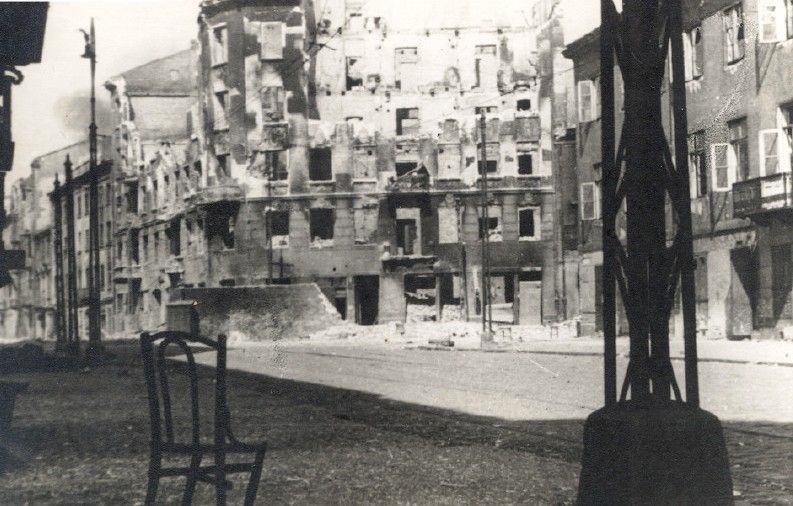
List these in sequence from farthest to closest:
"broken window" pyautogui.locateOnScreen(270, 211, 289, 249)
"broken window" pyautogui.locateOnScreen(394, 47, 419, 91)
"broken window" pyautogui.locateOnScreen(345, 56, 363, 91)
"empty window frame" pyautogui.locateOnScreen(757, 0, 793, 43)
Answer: "broken window" pyautogui.locateOnScreen(345, 56, 363, 91)
"broken window" pyautogui.locateOnScreen(270, 211, 289, 249)
"broken window" pyautogui.locateOnScreen(394, 47, 419, 91)
"empty window frame" pyautogui.locateOnScreen(757, 0, 793, 43)

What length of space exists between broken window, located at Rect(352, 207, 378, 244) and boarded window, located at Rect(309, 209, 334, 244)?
0.95 meters

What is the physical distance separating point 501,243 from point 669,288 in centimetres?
3666

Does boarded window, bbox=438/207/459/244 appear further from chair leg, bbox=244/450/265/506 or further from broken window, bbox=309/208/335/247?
chair leg, bbox=244/450/265/506

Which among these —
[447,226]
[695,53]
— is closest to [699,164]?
[695,53]

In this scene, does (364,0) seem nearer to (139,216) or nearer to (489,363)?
(139,216)

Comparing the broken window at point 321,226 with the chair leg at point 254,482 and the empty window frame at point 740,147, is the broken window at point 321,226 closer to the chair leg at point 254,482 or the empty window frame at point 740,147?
the empty window frame at point 740,147

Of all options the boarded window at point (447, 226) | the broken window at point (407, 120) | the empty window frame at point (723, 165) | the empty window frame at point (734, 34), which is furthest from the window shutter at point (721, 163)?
the boarded window at point (447, 226)

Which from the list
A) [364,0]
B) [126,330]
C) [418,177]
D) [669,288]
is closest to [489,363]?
[669,288]

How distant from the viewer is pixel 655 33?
4.92m

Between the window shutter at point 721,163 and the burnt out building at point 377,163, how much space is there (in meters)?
14.7

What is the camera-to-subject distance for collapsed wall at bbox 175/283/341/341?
93.1 feet

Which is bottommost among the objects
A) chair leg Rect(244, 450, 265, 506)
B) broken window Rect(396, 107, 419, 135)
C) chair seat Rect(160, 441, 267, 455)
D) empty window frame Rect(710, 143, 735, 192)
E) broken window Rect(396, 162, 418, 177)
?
chair leg Rect(244, 450, 265, 506)

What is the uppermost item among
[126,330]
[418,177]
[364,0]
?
[364,0]

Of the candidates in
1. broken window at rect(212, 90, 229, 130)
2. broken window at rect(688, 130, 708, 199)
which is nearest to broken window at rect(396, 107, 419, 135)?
broken window at rect(212, 90, 229, 130)
